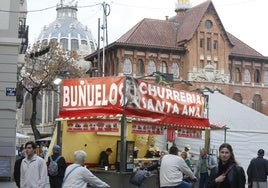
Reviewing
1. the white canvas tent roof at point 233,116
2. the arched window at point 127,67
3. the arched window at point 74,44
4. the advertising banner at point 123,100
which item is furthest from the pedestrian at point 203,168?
the arched window at point 74,44

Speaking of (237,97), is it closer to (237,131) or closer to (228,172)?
(237,131)

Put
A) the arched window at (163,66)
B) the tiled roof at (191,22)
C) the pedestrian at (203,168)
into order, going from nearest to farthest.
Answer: the pedestrian at (203,168)
the arched window at (163,66)
the tiled roof at (191,22)

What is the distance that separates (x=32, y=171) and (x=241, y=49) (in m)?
64.7

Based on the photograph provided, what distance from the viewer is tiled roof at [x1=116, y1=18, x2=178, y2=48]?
64.7 metres

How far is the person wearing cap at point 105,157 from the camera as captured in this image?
1831cm

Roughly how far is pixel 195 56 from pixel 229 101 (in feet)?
126

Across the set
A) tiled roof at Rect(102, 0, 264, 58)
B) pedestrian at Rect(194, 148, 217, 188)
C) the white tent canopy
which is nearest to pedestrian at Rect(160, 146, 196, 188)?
pedestrian at Rect(194, 148, 217, 188)

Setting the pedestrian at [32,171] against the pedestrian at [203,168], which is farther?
the pedestrian at [203,168]

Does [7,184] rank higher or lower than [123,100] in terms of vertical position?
lower

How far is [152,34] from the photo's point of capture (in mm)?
66562

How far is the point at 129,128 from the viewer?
63.1 feet

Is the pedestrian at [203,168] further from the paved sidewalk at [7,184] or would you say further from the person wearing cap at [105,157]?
the paved sidewalk at [7,184]

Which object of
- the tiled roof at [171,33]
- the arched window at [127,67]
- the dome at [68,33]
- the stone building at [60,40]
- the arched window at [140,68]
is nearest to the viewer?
the arched window at [127,67]

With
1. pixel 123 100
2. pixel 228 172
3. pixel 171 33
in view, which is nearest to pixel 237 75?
pixel 171 33
